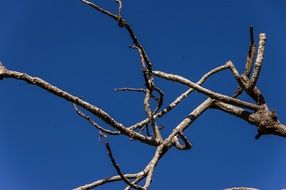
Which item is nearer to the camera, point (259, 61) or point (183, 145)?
point (259, 61)

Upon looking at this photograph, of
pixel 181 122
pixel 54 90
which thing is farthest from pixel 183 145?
pixel 54 90

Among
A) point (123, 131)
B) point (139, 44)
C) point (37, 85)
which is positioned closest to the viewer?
point (37, 85)

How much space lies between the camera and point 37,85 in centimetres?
281

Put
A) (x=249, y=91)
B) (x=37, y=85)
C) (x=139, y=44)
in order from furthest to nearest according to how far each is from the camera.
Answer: (x=139, y=44) → (x=249, y=91) → (x=37, y=85)

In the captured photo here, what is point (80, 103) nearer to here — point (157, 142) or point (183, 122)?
point (157, 142)

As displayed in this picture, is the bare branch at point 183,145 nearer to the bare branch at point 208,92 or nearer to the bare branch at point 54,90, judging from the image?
the bare branch at point 208,92

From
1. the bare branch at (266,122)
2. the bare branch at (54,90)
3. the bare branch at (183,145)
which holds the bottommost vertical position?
the bare branch at (266,122)

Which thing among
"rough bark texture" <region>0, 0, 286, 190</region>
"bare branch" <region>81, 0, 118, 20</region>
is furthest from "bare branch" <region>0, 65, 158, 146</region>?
"bare branch" <region>81, 0, 118, 20</region>

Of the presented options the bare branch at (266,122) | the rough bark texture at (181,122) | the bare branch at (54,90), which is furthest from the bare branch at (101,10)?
the bare branch at (266,122)

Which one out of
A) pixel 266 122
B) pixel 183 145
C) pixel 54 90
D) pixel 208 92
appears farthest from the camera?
pixel 183 145

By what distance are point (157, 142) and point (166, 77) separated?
478mm

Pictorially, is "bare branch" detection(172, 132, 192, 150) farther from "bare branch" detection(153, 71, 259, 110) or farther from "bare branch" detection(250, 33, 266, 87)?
"bare branch" detection(250, 33, 266, 87)

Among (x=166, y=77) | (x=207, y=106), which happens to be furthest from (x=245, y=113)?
(x=166, y=77)

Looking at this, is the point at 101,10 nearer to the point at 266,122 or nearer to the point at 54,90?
the point at 54,90
